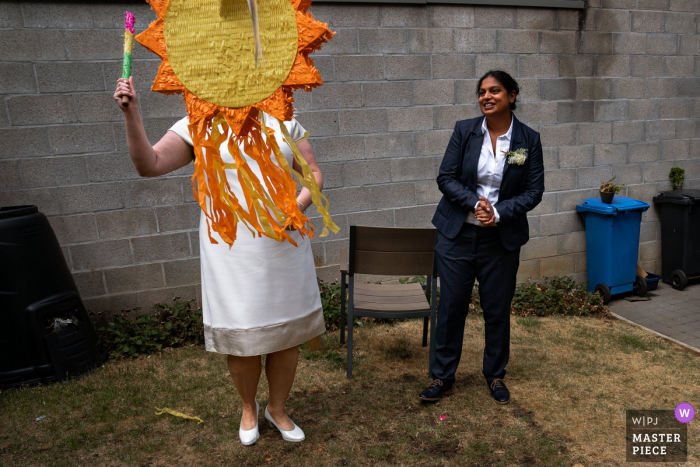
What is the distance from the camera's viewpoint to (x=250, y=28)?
1.71 meters

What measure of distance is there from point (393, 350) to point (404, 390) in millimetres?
632

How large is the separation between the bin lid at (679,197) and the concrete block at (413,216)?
2541 millimetres

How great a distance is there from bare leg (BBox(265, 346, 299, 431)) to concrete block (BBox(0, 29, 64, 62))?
2756mm

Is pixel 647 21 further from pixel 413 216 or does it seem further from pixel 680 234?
pixel 413 216

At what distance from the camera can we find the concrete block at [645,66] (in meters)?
5.23

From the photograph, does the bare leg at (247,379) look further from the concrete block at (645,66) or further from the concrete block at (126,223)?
the concrete block at (645,66)

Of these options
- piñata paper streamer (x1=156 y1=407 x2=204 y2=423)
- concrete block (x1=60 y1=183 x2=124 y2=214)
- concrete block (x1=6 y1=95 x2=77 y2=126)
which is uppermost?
concrete block (x1=6 y1=95 x2=77 y2=126)

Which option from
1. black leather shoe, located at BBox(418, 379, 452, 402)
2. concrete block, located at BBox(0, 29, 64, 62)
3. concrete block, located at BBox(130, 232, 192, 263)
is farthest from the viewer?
concrete block, located at BBox(130, 232, 192, 263)

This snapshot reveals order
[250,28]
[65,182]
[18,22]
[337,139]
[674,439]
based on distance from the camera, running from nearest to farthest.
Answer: [250,28], [674,439], [18,22], [65,182], [337,139]

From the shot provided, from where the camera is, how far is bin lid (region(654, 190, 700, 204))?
205 inches

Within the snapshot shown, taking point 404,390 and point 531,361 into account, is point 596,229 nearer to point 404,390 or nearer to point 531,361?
point 531,361

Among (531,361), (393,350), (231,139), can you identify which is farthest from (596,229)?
(231,139)

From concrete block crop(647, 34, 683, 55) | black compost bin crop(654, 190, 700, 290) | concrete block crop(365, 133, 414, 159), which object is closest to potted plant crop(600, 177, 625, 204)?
black compost bin crop(654, 190, 700, 290)

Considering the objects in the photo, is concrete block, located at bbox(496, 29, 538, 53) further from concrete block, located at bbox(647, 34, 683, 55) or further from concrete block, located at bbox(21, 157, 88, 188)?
concrete block, located at bbox(21, 157, 88, 188)
